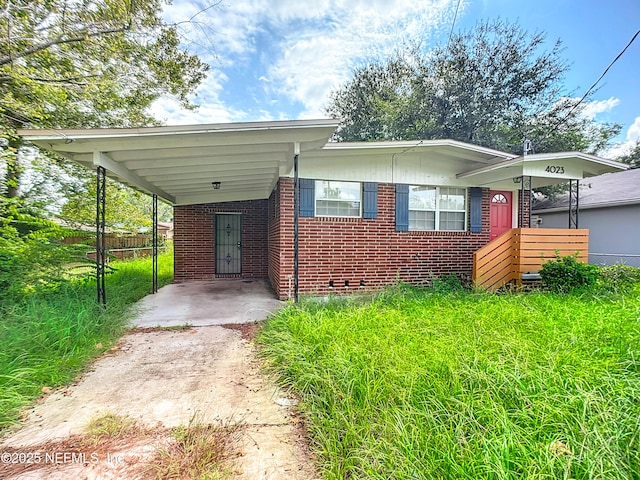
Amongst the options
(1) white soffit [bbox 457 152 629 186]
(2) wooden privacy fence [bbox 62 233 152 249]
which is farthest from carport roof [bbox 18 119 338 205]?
(2) wooden privacy fence [bbox 62 233 152 249]

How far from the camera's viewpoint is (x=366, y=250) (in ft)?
21.3

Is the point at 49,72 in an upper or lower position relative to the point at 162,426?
upper

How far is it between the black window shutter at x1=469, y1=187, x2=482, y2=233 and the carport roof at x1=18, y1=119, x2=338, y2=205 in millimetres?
4474

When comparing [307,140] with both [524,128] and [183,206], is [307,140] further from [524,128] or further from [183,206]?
[524,128]

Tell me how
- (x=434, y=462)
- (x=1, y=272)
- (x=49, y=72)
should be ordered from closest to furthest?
(x=434, y=462), (x=1, y=272), (x=49, y=72)

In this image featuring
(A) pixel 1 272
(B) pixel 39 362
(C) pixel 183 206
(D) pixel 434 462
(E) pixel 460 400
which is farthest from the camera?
(C) pixel 183 206

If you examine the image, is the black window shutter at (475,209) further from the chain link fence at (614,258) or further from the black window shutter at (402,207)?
the chain link fence at (614,258)

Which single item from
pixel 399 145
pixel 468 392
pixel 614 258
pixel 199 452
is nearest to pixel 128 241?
pixel 399 145

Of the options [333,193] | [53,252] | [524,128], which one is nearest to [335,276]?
[333,193]

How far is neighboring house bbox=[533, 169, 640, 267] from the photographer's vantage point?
9.04 meters

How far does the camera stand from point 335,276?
20.7 ft

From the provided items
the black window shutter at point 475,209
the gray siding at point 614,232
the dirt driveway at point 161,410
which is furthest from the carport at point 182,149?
the gray siding at point 614,232

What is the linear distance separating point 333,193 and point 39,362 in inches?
205

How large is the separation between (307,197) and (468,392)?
4.72 meters
